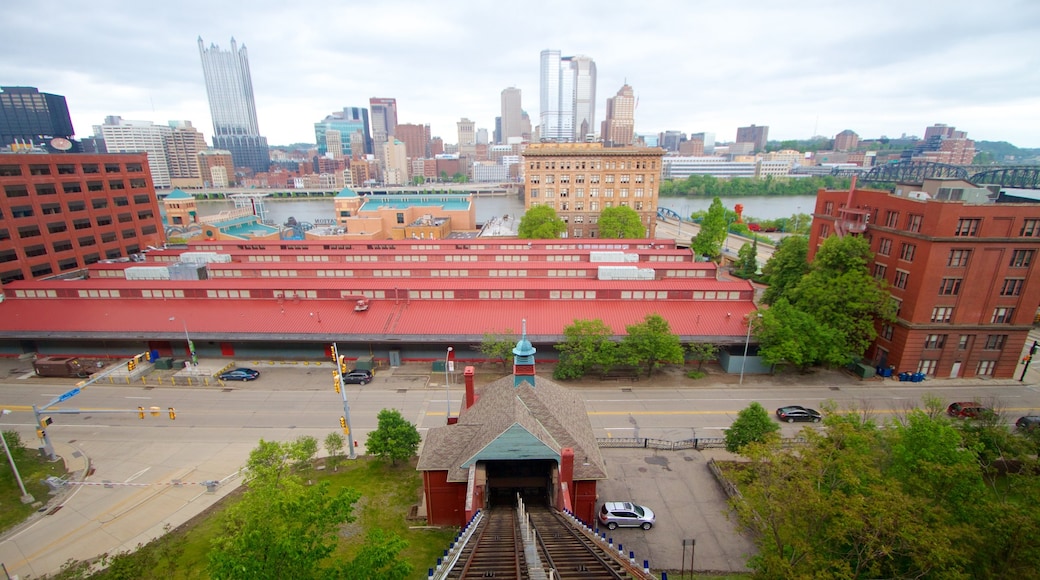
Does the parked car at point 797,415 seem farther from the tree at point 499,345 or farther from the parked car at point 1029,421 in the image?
the tree at point 499,345

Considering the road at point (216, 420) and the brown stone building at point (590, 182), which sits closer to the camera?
the road at point (216, 420)

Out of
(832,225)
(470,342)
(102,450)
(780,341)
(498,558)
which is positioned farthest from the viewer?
(832,225)

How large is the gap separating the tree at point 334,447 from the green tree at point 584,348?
18.8m

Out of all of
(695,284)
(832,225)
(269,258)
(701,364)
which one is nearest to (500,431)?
(701,364)

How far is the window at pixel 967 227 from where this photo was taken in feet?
120

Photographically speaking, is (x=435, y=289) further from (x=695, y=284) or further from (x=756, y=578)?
(x=756, y=578)

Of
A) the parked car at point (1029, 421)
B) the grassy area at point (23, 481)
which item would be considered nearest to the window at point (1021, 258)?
the parked car at point (1029, 421)

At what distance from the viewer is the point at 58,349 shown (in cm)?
4588

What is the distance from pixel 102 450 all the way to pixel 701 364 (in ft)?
158

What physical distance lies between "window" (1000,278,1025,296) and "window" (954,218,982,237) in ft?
19.0

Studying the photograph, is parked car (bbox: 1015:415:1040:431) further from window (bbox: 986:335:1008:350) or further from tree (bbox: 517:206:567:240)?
tree (bbox: 517:206:567:240)

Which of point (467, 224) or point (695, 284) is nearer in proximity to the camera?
point (695, 284)

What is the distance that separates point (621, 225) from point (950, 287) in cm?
5208

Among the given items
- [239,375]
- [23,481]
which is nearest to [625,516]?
[239,375]
